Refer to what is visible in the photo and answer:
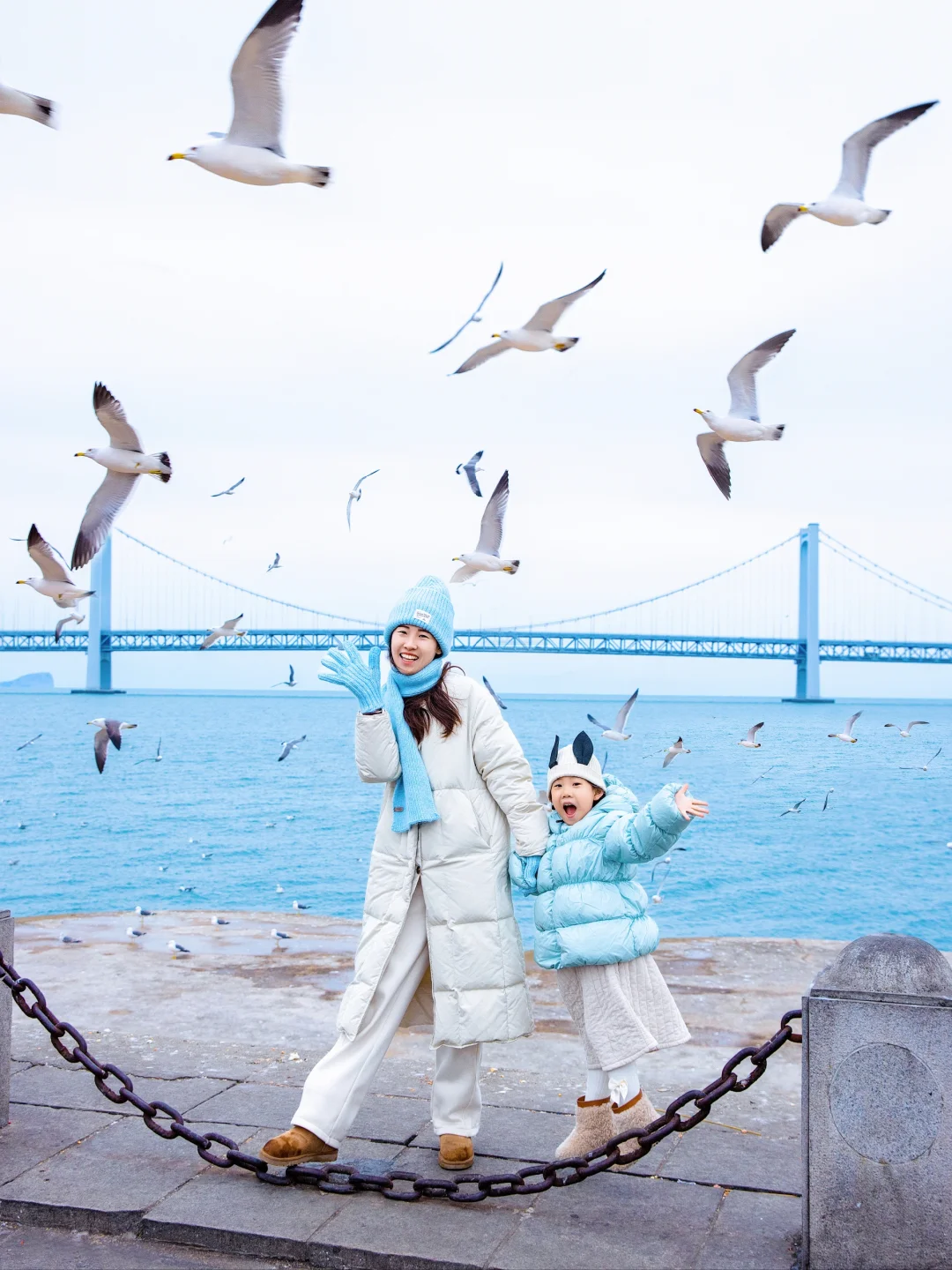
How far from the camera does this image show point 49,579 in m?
6.19

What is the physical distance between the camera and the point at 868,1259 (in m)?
2.49

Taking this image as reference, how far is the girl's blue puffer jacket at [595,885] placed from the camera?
10.3 ft

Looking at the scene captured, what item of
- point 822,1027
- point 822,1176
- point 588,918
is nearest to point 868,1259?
point 822,1176

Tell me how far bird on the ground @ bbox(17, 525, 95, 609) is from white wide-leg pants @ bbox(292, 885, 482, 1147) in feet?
11.1

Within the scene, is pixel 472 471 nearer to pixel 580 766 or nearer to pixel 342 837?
pixel 580 766

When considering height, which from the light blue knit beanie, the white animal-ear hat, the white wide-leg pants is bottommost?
the white wide-leg pants

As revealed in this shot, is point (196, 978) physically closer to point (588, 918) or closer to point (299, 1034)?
point (299, 1034)

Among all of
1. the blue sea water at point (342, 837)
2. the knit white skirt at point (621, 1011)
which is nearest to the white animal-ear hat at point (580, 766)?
the knit white skirt at point (621, 1011)

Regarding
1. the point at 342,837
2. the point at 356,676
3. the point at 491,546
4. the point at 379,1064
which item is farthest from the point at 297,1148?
the point at 342,837

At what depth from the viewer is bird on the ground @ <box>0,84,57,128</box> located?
3.96 meters

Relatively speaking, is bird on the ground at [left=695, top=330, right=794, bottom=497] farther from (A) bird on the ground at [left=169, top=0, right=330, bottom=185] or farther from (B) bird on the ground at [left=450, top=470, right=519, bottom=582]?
(A) bird on the ground at [left=169, top=0, right=330, bottom=185]

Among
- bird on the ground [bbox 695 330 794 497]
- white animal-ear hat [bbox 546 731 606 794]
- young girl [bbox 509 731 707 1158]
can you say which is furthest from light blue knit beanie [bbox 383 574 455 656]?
bird on the ground [bbox 695 330 794 497]

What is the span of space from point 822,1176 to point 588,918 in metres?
0.88

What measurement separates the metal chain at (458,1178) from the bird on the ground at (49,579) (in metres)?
3.08
